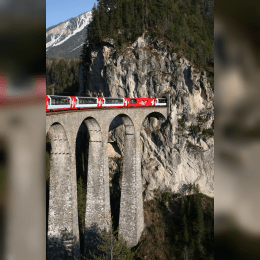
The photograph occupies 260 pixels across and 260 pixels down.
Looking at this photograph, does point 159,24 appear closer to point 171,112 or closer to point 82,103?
point 171,112

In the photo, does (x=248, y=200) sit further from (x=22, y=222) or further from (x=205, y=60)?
(x=205, y=60)

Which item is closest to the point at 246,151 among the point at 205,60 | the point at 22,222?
the point at 22,222

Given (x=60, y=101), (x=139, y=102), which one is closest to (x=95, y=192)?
(x=60, y=101)

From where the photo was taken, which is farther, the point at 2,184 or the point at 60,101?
the point at 60,101

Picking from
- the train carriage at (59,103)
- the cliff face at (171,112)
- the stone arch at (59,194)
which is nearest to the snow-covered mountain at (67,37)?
the cliff face at (171,112)

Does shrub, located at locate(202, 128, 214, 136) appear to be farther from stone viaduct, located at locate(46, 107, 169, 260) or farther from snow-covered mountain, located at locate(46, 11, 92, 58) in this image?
snow-covered mountain, located at locate(46, 11, 92, 58)

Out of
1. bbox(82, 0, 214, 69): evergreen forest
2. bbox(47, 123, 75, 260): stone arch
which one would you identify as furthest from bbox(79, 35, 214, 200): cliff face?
bbox(47, 123, 75, 260): stone arch
